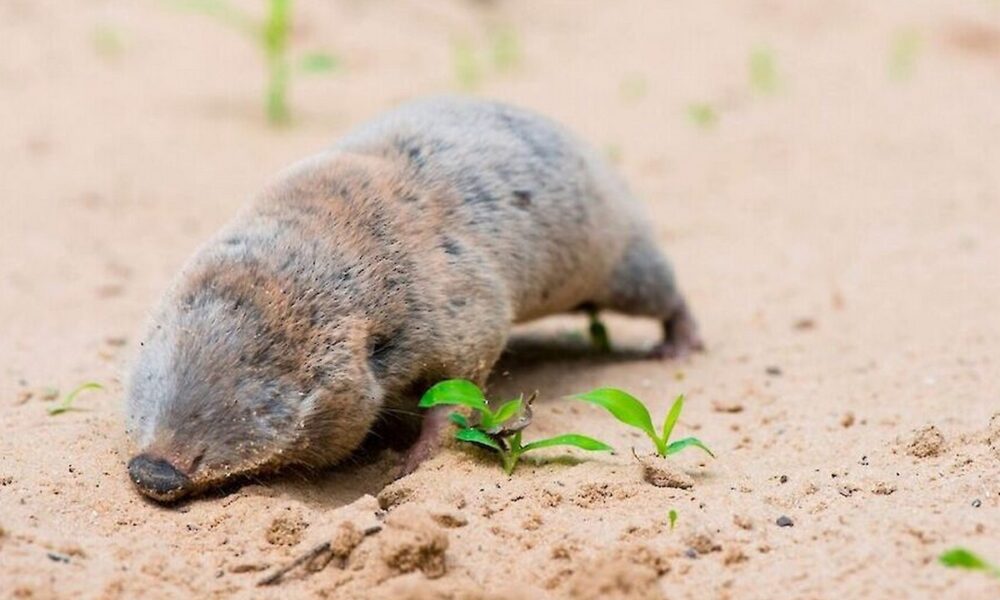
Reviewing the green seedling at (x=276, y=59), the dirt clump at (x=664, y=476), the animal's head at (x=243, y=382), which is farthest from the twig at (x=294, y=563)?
the green seedling at (x=276, y=59)

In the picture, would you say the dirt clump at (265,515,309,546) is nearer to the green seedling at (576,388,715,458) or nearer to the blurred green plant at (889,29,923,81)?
the green seedling at (576,388,715,458)

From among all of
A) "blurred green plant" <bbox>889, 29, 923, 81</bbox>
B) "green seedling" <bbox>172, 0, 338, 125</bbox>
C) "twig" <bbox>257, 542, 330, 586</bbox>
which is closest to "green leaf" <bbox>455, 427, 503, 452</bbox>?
"twig" <bbox>257, 542, 330, 586</bbox>

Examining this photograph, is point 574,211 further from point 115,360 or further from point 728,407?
point 115,360

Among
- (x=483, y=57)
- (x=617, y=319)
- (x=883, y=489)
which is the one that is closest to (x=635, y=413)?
(x=883, y=489)

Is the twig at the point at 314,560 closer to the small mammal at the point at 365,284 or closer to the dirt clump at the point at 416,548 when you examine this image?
the dirt clump at the point at 416,548

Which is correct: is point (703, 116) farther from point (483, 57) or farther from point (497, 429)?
point (497, 429)

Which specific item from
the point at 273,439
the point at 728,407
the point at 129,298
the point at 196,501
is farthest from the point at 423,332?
the point at 129,298
